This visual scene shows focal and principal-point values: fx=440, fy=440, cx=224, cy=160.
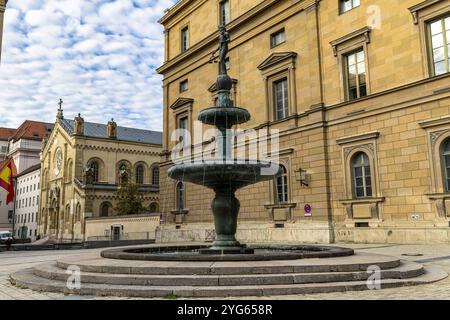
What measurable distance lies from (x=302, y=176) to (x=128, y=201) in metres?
35.2

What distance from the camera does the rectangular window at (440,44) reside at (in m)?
18.6

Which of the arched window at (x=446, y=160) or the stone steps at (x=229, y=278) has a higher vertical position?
the arched window at (x=446, y=160)

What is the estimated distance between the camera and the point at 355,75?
73.0 feet

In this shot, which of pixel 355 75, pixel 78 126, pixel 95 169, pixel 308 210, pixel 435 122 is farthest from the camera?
pixel 78 126

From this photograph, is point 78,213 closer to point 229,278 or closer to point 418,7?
point 418,7

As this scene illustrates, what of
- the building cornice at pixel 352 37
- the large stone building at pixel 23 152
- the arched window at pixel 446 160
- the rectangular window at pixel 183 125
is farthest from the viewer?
the large stone building at pixel 23 152

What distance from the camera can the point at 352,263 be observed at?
9.32 meters

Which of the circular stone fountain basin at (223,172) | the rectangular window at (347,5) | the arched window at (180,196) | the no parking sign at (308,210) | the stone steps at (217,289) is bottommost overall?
the stone steps at (217,289)

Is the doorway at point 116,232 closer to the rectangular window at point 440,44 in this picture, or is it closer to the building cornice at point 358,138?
the building cornice at point 358,138

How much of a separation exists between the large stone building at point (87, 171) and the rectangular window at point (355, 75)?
4023 centimetres

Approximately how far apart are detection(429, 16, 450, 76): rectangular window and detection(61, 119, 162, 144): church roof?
52.4m

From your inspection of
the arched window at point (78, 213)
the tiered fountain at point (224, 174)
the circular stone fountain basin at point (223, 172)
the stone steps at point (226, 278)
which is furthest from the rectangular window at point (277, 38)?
the arched window at point (78, 213)

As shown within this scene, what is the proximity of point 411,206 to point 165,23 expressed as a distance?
2818cm

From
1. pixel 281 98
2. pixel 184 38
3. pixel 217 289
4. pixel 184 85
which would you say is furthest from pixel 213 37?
pixel 217 289
